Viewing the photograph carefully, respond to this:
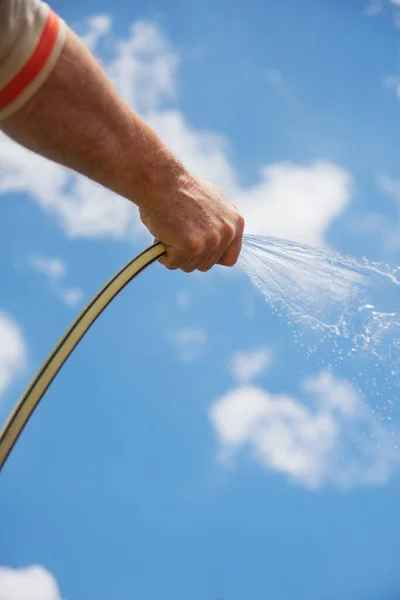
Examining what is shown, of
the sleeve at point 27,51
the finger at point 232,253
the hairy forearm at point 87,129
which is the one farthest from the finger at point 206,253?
the sleeve at point 27,51

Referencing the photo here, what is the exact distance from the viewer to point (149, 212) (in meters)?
1.90

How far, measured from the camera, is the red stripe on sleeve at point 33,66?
4.66ft

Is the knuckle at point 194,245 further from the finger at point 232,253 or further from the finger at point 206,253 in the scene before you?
the finger at point 232,253

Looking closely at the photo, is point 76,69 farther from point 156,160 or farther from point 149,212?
point 149,212

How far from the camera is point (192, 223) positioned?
198 centimetres

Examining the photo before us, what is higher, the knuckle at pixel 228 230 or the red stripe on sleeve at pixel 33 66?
the knuckle at pixel 228 230

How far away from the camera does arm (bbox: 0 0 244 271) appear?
149 centimetres

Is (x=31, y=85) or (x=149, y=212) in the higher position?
(x=149, y=212)

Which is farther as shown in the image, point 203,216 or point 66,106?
point 203,216

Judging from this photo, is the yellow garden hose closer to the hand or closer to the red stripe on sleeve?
the hand

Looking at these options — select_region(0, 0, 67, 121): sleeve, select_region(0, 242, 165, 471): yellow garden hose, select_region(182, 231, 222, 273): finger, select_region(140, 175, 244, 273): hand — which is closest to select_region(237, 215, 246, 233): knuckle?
select_region(140, 175, 244, 273): hand

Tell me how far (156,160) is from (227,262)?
1.93 ft

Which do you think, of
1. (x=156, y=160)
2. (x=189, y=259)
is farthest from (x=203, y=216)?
(x=156, y=160)

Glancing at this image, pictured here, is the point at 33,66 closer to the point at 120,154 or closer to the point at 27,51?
the point at 27,51
